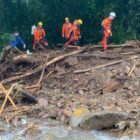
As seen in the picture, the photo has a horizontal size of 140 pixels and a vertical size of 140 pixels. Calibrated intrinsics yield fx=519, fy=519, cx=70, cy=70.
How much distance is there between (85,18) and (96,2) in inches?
37.7

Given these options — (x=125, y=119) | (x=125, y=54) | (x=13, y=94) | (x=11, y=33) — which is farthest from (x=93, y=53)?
(x=11, y=33)

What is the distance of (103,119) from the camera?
12125 millimetres

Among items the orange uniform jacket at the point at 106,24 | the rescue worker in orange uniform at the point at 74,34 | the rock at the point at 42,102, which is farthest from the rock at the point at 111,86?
the rescue worker in orange uniform at the point at 74,34

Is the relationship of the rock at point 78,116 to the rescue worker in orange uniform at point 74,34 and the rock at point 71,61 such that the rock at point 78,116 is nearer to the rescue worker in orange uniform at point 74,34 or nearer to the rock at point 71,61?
the rock at point 71,61

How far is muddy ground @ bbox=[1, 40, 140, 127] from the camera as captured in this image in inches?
529

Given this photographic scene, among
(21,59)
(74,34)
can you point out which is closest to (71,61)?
(21,59)

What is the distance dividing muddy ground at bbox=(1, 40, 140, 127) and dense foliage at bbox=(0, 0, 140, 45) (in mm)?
7903

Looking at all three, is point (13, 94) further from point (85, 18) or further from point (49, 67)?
point (85, 18)

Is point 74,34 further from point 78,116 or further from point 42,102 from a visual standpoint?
point 78,116

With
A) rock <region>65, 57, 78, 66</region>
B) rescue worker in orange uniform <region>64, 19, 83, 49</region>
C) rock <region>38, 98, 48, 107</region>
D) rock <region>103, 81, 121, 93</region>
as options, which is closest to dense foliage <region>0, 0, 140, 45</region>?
rescue worker in orange uniform <region>64, 19, 83, 49</region>

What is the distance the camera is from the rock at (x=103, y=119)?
39.7 feet

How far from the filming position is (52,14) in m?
26.1

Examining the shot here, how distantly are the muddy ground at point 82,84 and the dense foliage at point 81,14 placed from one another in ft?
25.9

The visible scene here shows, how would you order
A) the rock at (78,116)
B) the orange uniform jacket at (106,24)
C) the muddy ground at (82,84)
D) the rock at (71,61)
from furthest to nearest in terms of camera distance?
the orange uniform jacket at (106,24) → the rock at (71,61) → the muddy ground at (82,84) → the rock at (78,116)
